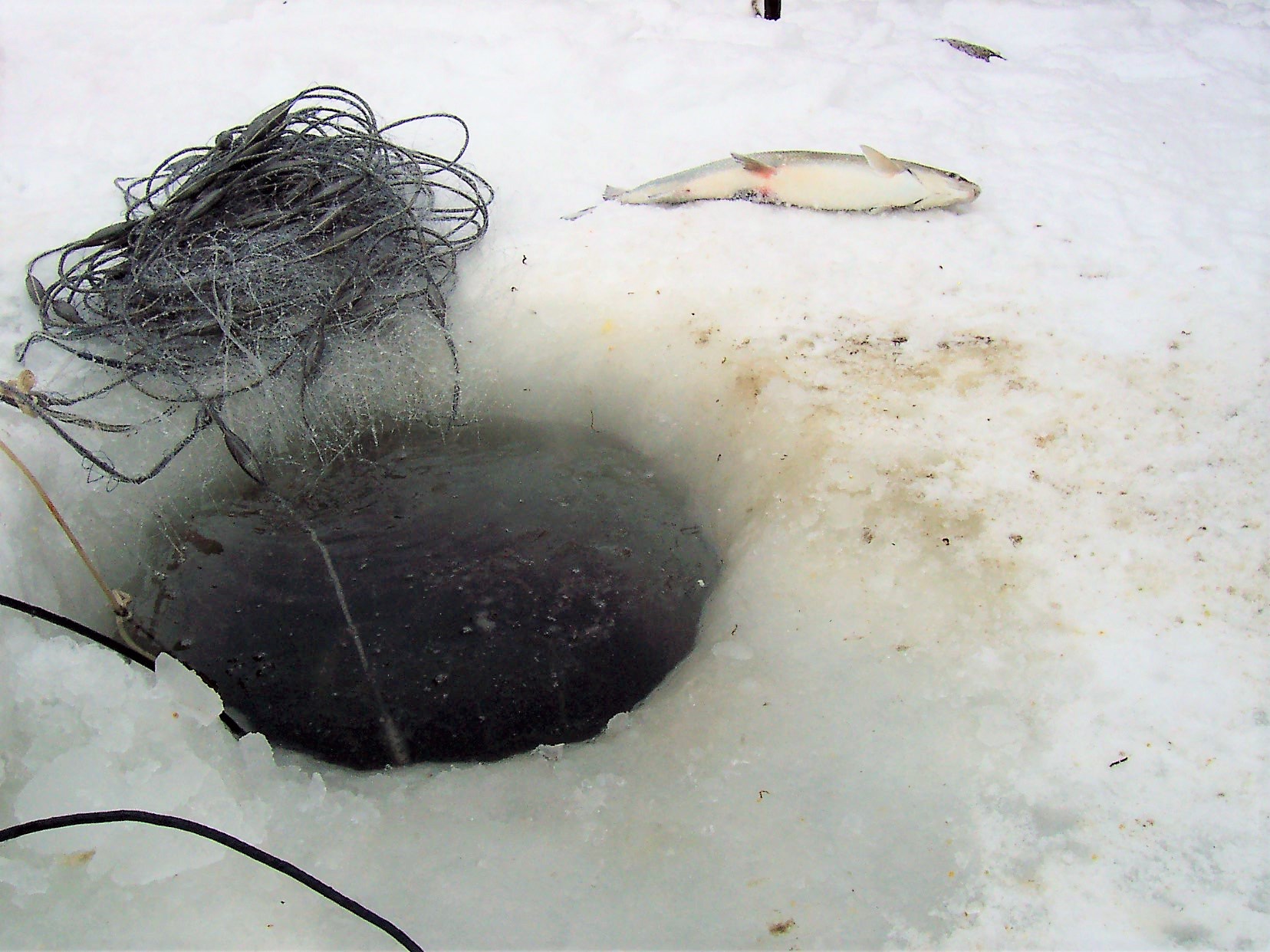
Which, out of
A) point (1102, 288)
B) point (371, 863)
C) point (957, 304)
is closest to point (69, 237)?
point (371, 863)

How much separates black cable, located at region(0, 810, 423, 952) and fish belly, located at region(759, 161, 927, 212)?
2736 millimetres

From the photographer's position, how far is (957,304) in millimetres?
2969

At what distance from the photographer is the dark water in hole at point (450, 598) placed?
2564 millimetres

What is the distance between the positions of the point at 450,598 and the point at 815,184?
80.1 inches

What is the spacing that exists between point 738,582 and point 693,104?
2.36 metres

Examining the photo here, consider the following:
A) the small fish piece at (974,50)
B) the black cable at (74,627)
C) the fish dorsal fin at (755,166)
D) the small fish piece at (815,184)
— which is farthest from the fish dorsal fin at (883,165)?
the black cable at (74,627)

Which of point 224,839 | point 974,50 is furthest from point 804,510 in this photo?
point 974,50

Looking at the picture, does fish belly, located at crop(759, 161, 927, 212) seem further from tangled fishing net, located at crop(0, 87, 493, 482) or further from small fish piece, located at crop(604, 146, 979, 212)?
tangled fishing net, located at crop(0, 87, 493, 482)

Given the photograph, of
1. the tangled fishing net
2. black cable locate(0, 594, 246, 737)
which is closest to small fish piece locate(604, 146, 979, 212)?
the tangled fishing net

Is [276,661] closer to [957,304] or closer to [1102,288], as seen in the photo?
[957,304]

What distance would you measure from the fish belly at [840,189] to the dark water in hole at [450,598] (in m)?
1.24

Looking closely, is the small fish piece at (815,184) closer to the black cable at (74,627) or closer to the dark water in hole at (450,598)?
the dark water in hole at (450,598)

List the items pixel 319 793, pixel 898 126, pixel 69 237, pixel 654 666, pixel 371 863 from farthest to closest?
pixel 898 126 → pixel 69 237 → pixel 654 666 → pixel 319 793 → pixel 371 863

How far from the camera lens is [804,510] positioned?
2.49 m
